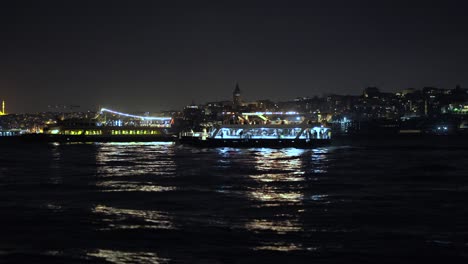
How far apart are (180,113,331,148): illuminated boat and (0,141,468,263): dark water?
45.5 meters

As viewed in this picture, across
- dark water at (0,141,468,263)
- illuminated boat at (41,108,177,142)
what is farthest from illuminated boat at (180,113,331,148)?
dark water at (0,141,468,263)

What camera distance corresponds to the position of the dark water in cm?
1308

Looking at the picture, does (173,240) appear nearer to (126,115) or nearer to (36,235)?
(36,235)

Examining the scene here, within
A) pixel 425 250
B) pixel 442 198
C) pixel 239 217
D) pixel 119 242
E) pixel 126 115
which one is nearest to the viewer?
pixel 425 250

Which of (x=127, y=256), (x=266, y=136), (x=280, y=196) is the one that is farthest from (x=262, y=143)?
(x=127, y=256)

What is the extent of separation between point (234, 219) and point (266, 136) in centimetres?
6715

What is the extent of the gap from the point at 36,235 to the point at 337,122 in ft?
526

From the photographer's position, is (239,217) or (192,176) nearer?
(239,217)

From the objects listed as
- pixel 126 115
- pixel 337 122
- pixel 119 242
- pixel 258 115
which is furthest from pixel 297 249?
pixel 337 122

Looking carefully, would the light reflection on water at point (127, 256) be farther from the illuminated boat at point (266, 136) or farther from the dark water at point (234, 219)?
the illuminated boat at point (266, 136)

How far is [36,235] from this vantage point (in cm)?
1503

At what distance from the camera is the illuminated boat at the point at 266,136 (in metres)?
75.6

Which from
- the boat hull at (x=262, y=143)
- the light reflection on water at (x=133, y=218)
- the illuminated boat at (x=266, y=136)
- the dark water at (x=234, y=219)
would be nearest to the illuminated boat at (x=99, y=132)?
the illuminated boat at (x=266, y=136)

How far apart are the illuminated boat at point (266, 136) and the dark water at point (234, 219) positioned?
149 feet
